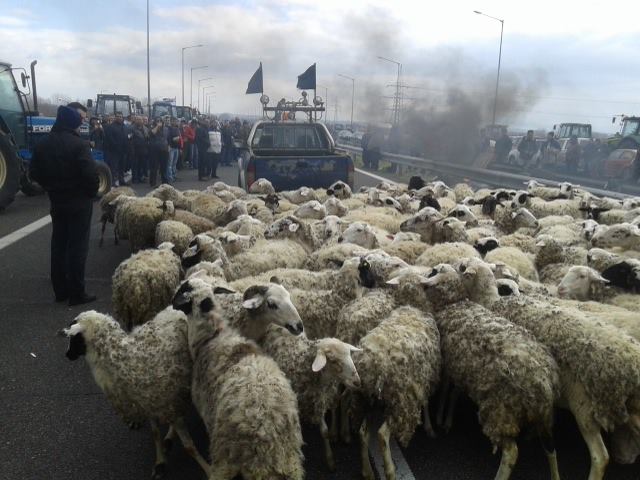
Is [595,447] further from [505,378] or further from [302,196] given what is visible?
[302,196]

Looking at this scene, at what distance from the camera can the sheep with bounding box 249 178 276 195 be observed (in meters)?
10.7

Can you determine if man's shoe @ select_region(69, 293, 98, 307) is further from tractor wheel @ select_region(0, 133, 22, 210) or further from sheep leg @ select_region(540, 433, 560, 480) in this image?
tractor wheel @ select_region(0, 133, 22, 210)

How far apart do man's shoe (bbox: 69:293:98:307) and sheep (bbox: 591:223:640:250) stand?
6.28 m

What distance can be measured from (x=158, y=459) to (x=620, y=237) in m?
5.62

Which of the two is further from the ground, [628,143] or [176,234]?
[628,143]

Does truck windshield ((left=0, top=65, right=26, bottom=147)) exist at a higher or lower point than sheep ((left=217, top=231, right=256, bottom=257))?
higher

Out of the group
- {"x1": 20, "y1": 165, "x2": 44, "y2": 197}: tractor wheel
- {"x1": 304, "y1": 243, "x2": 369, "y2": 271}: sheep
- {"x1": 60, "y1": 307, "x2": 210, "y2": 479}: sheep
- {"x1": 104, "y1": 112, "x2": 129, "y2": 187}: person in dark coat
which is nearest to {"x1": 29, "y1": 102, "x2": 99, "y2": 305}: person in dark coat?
{"x1": 304, "y1": 243, "x2": 369, "y2": 271}: sheep

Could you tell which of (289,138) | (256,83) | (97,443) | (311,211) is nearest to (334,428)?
(97,443)

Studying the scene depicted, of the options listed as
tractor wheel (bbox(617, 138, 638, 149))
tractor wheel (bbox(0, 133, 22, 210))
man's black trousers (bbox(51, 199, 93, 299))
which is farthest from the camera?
tractor wheel (bbox(617, 138, 638, 149))

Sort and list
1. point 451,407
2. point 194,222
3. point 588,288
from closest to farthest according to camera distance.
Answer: point 451,407
point 588,288
point 194,222

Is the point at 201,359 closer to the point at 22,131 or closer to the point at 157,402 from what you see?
the point at 157,402

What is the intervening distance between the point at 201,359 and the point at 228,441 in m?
0.91

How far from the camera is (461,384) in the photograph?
3.84 m

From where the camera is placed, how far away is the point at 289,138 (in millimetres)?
12758
